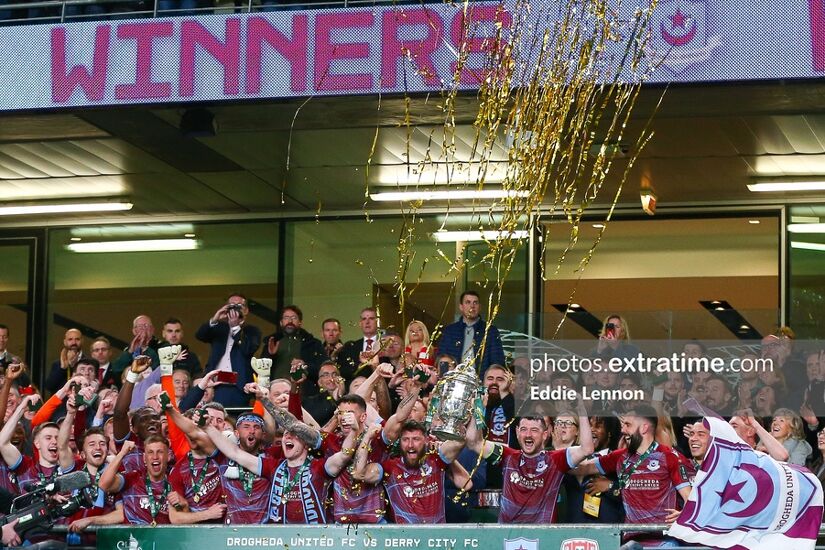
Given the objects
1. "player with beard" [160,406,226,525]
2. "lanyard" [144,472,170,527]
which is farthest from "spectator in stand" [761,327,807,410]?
"lanyard" [144,472,170,527]

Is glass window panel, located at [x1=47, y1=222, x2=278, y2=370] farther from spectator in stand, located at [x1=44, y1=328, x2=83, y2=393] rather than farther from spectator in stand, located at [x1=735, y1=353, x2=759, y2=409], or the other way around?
spectator in stand, located at [x1=735, y1=353, x2=759, y2=409]

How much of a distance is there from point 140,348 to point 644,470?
606 centimetres

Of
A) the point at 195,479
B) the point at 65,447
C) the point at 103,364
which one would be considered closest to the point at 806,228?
the point at 103,364

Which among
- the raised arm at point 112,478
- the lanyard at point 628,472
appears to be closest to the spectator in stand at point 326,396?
the raised arm at point 112,478

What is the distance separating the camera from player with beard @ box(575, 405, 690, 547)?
11.4 meters

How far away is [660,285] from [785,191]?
1.72 metres

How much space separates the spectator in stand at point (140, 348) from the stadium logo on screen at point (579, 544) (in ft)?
19.0

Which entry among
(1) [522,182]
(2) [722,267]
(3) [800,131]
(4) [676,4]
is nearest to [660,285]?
(2) [722,267]

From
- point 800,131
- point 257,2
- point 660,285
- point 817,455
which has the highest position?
point 257,2

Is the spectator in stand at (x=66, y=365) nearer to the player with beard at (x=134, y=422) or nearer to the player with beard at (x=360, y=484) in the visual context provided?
the player with beard at (x=134, y=422)

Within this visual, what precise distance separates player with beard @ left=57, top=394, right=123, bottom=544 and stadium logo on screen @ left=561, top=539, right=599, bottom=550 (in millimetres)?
3669

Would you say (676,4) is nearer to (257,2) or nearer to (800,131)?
(800,131)

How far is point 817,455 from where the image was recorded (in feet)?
36.8

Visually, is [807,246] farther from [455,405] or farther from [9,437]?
[9,437]
